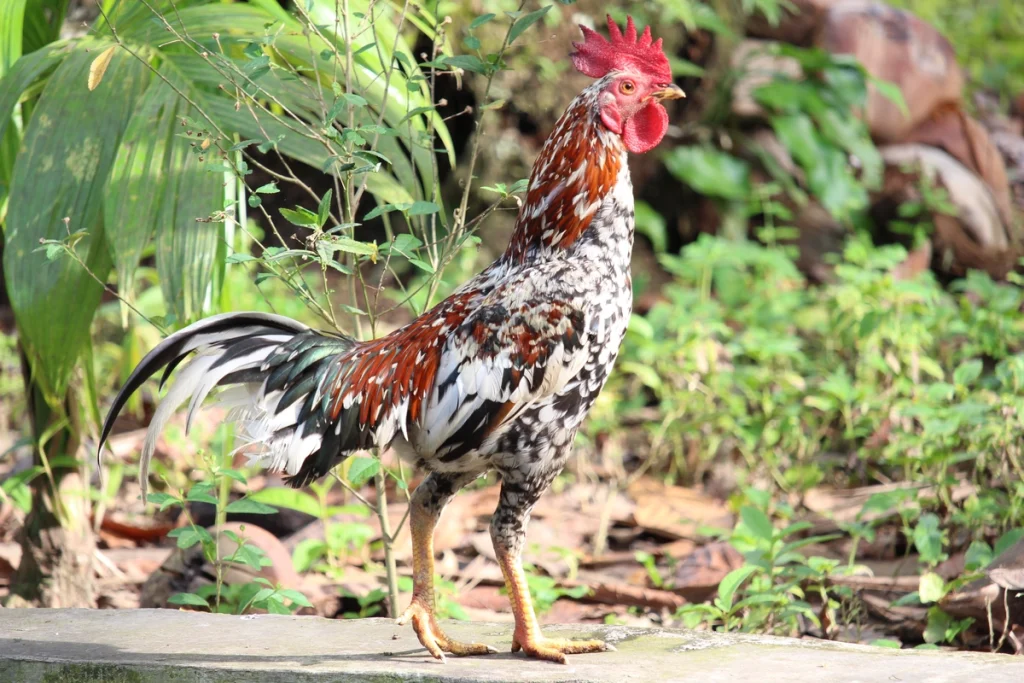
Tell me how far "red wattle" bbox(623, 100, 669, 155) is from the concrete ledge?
141 cm

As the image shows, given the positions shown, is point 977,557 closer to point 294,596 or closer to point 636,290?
point 294,596

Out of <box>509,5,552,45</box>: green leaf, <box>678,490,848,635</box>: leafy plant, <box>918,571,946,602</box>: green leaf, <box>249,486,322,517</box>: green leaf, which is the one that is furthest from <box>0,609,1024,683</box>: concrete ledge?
Result: <box>509,5,552,45</box>: green leaf

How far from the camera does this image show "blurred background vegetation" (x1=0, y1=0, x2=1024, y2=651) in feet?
11.2

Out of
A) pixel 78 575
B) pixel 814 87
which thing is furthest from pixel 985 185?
pixel 78 575

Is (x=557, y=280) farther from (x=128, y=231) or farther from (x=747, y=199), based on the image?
(x=747, y=199)

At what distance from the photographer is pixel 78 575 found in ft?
13.6

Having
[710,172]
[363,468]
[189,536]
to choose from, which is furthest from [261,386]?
[710,172]

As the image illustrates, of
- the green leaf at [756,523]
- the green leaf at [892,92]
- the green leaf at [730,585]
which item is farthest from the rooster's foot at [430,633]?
the green leaf at [892,92]

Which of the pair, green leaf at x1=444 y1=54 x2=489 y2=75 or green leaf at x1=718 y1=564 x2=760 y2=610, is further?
green leaf at x1=718 y1=564 x2=760 y2=610

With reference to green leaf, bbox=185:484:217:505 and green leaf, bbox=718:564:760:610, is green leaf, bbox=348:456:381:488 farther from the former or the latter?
green leaf, bbox=718:564:760:610

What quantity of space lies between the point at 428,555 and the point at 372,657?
1.13 ft

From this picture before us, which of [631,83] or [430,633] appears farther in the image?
[631,83]

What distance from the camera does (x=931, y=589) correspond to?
3.80m

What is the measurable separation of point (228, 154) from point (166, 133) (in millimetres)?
220
